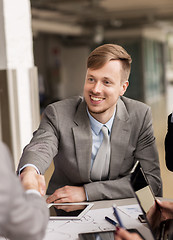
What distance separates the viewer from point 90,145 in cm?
220

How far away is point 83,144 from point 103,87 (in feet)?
1.17

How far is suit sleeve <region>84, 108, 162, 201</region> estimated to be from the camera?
2.12m

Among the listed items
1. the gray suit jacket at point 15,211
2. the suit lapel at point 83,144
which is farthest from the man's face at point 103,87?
the gray suit jacket at point 15,211

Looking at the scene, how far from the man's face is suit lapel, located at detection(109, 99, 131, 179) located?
0.13 meters

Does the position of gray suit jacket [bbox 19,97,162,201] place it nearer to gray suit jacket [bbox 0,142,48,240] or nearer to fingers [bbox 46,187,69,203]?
fingers [bbox 46,187,69,203]

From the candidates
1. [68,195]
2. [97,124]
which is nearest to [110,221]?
[68,195]

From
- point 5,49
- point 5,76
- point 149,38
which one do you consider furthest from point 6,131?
point 149,38

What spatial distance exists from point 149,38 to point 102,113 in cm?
1968

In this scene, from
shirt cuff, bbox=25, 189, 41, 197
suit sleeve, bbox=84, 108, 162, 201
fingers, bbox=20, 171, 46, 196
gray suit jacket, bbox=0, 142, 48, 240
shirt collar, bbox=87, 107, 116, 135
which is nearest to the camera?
gray suit jacket, bbox=0, 142, 48, 240

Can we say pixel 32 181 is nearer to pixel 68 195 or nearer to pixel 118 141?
pixel 68 195

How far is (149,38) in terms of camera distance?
21.1m

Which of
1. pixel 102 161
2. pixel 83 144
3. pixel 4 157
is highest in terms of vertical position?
pixel 4 157

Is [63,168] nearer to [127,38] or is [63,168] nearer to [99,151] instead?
[99,151]

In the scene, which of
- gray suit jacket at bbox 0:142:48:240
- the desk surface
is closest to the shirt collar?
the desk surface
